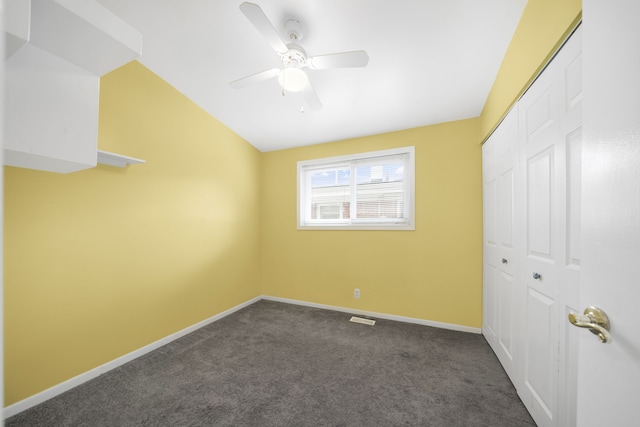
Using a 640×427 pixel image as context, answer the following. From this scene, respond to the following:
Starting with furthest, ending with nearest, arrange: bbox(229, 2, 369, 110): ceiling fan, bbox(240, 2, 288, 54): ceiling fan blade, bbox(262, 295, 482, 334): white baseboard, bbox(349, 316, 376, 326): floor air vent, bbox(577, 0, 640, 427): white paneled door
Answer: bbox(349, 316, 376, 326): floor air vent, bbox(262, 295, 482, 334): white baseboard, bbox(229, 2, 369, 110): ceiling fan, bbox(240, 2, 288, 54): ceiling fan blade, bbox(577, 0, 640, 427): white paneled door

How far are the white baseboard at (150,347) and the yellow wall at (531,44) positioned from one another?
2.25 meters

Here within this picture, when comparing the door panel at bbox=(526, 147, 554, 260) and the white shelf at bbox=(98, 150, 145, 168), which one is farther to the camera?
the white shelf at bbox=(98, 150, 145, 168)

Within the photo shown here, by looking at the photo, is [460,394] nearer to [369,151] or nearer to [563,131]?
[563,131]

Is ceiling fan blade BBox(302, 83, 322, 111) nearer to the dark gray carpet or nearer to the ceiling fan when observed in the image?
the ceiling fan

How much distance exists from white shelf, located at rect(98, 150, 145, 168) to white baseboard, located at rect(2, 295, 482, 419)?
1.62 metres

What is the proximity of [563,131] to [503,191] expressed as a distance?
850 mm

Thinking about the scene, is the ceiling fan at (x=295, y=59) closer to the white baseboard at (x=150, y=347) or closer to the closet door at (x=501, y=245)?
the closet door at (x=501, y=245)

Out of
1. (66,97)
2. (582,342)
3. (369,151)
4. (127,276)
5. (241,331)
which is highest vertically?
(369,151)

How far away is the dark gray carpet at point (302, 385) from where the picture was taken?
162cm

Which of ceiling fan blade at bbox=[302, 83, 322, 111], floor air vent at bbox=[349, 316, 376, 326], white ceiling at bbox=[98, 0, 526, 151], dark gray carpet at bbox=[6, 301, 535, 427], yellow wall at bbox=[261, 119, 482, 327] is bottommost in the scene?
dark gray carpet at bbox=[6, 301, 535, 427]

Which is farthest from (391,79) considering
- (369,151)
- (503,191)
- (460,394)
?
(460,394)

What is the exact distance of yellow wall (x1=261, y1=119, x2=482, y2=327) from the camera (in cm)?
276

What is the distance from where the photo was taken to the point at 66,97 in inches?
54.2

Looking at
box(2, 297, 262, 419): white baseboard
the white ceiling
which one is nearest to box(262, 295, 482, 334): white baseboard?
box(2, 297, 262, 419): white baseboard
